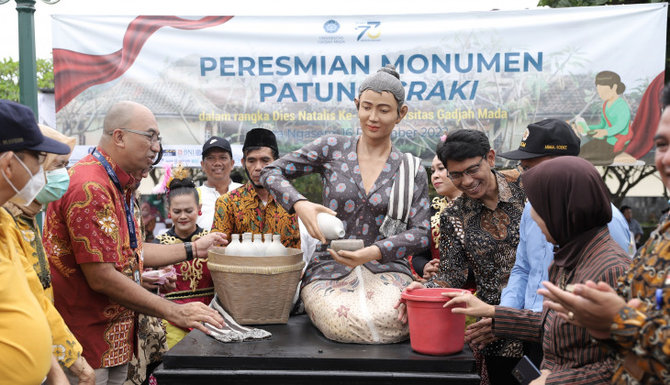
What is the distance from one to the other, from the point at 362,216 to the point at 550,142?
46.0 inches

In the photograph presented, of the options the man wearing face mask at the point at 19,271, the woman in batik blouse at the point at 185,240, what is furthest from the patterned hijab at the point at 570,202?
the woman in batik blouse at the point at 185,240

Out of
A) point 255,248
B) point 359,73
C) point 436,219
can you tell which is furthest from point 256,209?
point 359,73

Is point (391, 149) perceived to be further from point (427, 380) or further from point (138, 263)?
point (138, 263)

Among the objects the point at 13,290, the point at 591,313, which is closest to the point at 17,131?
the point at 13,290

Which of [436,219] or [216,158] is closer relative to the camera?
[436,219]

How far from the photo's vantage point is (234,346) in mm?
2797

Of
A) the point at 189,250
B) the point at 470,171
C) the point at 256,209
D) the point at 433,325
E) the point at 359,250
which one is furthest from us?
the point at 256,209

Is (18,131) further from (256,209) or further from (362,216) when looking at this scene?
(256,209)

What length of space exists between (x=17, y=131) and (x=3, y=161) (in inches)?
4.2

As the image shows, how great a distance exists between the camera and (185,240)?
4637 mm

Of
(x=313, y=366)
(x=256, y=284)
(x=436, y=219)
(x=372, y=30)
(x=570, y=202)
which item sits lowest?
(x=313, y=366)

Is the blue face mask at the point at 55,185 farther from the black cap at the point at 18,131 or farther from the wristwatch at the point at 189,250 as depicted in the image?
the wristwatch at the point at 189,250

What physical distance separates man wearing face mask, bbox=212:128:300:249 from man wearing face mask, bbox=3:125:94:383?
124cm

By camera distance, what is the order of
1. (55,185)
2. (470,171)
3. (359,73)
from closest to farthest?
(55,185) < (470,171) < (359,73)
